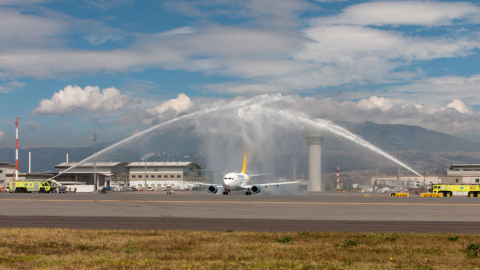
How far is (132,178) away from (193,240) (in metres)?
170

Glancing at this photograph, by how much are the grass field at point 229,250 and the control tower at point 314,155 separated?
159940mm

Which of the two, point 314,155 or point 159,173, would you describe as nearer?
point 159,173

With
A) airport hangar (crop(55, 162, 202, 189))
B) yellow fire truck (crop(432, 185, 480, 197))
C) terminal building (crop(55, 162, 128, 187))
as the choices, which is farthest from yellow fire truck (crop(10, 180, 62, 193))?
yellow fire truck (crop(432, 185, 480, 197))

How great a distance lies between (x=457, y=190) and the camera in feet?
284

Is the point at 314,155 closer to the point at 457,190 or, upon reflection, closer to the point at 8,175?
the point at 457,190

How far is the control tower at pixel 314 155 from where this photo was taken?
597 feet

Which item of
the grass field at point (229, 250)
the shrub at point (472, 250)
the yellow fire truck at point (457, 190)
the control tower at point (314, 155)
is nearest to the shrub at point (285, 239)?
the grass field at point (229, 250)

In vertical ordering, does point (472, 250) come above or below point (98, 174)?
below

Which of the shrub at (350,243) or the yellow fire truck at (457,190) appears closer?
the shrub at (350,243)

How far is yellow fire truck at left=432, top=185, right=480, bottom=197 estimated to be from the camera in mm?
83681

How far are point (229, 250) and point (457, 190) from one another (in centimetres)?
8412

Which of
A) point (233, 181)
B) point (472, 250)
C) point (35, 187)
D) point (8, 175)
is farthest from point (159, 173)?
point (472, 250)

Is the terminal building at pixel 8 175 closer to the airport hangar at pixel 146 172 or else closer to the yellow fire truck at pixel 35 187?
the airport hangar at pixel 146 172

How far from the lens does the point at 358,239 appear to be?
21297mm
